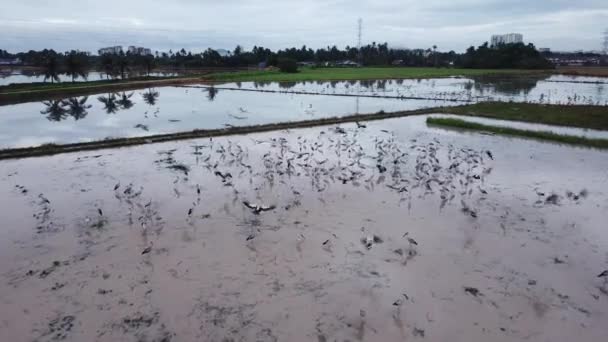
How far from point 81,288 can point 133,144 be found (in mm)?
8498

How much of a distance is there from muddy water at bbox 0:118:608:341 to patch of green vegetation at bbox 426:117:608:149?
2.06m

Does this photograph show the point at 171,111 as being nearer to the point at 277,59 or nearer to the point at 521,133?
the point at 521,133

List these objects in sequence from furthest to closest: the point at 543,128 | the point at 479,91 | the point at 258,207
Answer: the point at 479,91
the point at 543,128
the point at 258,207

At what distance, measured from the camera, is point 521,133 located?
45.8 feet

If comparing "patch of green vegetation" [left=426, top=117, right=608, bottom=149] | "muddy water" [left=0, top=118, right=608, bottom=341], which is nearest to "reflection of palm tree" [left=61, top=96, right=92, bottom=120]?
"muddy water" [left=0, top=118, right=608, bottom=341]

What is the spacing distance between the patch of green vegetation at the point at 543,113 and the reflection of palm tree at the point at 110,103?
55.8 feet

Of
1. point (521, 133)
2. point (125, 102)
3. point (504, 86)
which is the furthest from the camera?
point (504, 86)

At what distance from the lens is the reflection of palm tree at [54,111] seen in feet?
61.3

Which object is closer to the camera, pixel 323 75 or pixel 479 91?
pixel 479 91

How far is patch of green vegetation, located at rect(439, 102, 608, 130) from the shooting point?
15.7m

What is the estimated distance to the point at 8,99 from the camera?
25891 mm

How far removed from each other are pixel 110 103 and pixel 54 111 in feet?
11.9

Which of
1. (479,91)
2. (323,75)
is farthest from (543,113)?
(323,75)

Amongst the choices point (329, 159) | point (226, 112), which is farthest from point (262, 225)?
point (226, 112)
